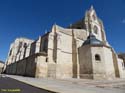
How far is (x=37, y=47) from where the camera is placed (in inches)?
882

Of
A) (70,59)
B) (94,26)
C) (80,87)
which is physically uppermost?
(94,26)

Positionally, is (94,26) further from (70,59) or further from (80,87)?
(80,87)

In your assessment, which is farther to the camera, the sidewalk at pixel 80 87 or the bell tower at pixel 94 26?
the bell tower at pixel 94 26

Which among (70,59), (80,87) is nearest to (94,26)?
(70,59)

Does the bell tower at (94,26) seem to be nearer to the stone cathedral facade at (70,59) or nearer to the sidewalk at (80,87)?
the stone cathedral facade at (70,59)

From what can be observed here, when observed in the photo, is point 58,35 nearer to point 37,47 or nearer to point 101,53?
point 37,47

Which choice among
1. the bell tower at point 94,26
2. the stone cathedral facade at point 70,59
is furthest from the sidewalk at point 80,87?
the bell tower at point 94,26

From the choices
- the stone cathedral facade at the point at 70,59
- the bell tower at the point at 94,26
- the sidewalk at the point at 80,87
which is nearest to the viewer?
the sidewalk at the point at 80,87

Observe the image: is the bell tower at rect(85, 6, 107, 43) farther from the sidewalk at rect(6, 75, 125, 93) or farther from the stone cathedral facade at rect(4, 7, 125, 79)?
the sidewalk at rect(6, 75, 125, 93)

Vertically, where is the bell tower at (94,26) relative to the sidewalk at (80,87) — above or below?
above

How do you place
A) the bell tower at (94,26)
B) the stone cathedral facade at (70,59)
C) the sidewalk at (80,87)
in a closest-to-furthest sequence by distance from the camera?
the sidewalk at (80,87)
the stone cathedral facade at (70,59)
the bell tower at (94,26)

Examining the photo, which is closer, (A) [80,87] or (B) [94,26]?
(A) [80,87]

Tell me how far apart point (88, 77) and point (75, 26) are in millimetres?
17582

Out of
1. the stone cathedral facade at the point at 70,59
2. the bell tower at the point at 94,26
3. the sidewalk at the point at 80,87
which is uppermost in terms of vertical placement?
the bell tower at the point at 94,26
